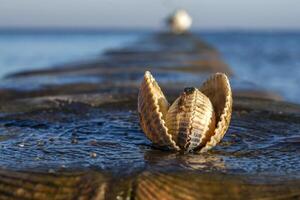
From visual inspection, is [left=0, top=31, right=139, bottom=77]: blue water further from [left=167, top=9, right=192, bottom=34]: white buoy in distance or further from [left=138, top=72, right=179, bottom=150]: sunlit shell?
[left=138, top=72, right=179, bottom=150]: sunlit shell

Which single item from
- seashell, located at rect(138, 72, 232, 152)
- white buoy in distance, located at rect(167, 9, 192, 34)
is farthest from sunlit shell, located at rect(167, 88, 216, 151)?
white buoy in distance, located at rect(167, 9, 192, 34)

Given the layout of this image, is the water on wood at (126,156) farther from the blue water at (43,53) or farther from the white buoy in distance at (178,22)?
the white buoy in distance at (178,22)

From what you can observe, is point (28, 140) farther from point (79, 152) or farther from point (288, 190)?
point (288, 190)

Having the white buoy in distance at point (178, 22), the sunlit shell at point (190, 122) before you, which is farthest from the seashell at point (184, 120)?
the white buoy in distance at point (178, 22)

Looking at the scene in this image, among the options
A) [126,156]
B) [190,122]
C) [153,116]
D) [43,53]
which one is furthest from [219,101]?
[43,53]

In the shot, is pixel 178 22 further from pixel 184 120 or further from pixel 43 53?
pixel 184 120

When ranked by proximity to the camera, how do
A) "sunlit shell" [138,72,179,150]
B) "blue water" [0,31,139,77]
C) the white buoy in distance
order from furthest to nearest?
the white buoy in distance, "blue water" [0,31,139,77], "sunlit shell" [138,72,179,150]
